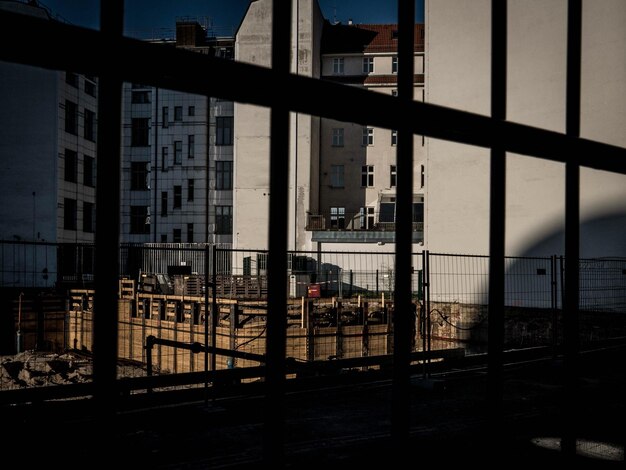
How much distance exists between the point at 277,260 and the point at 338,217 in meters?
44.7

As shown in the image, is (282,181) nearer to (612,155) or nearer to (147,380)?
(612,155)

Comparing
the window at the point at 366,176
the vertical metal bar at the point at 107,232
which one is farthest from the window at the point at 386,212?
the vertical metal bar at the point at 107,232

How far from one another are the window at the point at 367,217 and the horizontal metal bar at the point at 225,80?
141 ft

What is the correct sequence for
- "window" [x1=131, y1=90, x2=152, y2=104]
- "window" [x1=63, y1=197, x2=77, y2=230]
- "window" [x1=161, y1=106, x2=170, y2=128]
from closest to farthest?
"window" [x1=63, y1=197, x2=77, y2=230] < "window" [x1=161, y1=106, x2=170, y2=128] < "window" [x1=131, y1=90, x2=152, y2=104]

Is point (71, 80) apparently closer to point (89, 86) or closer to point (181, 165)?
point (89, 86)

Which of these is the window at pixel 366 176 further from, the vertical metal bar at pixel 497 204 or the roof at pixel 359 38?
Result: the vertical metal bar at pixel 497 204

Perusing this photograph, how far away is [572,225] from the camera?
7.76ft

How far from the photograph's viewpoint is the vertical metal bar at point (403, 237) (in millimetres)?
1789

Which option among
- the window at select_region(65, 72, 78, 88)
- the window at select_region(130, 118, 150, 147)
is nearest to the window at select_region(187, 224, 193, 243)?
the window at select_region(130, 118, 150, 147)

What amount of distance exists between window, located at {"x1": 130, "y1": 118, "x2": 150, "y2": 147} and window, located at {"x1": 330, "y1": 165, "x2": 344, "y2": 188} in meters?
16.7

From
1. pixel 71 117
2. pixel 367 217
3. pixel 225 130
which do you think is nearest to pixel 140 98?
pixel 225 130

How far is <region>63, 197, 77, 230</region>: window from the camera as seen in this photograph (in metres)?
39.4

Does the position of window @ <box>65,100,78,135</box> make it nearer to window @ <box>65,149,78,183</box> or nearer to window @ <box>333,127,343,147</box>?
window @ <box>65,149,78,183</box>

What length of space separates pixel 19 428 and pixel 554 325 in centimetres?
1110
